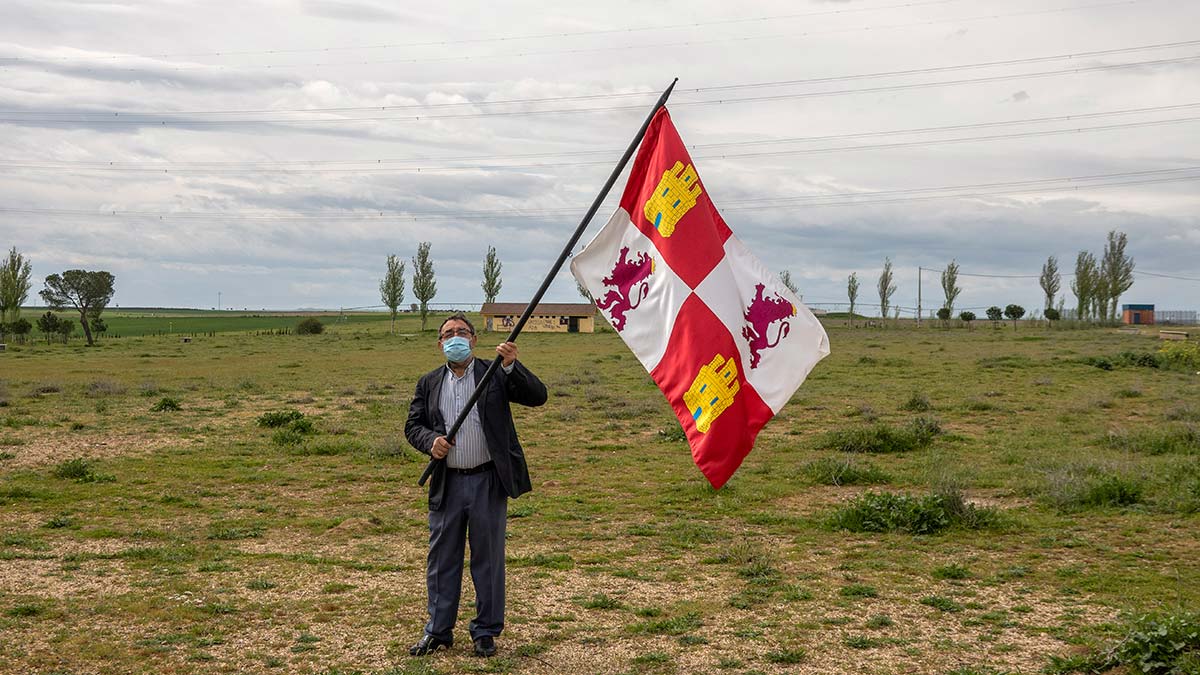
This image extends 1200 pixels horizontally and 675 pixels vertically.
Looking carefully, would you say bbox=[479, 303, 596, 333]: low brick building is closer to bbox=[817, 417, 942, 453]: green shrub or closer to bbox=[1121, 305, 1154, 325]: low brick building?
bbox=[1121, 305, 1154, 325]: low brick building

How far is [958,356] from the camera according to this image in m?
45.8

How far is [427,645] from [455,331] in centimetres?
213

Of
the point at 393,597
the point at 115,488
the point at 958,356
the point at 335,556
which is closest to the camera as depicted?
the point at 393,597

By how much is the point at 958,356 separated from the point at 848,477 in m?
33.3

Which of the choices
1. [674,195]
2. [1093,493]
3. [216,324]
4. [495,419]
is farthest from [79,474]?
[216,324]

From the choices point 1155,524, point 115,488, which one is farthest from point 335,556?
point 1155,524

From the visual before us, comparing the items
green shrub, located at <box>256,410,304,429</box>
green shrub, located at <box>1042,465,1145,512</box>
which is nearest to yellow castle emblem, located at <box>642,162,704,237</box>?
green shrub, located at <box>1042,465,1145,512</box>

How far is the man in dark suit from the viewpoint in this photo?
6.94 meters

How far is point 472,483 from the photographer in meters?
7.02

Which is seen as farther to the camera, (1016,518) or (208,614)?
(1016,518)

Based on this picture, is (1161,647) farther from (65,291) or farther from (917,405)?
(65,291)

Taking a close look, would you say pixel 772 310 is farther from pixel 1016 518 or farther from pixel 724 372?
pixel 1016 518

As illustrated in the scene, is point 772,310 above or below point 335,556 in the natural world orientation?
above

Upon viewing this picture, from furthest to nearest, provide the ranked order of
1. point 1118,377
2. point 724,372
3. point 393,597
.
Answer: point 1118,377
point 393,597
point 724,372
